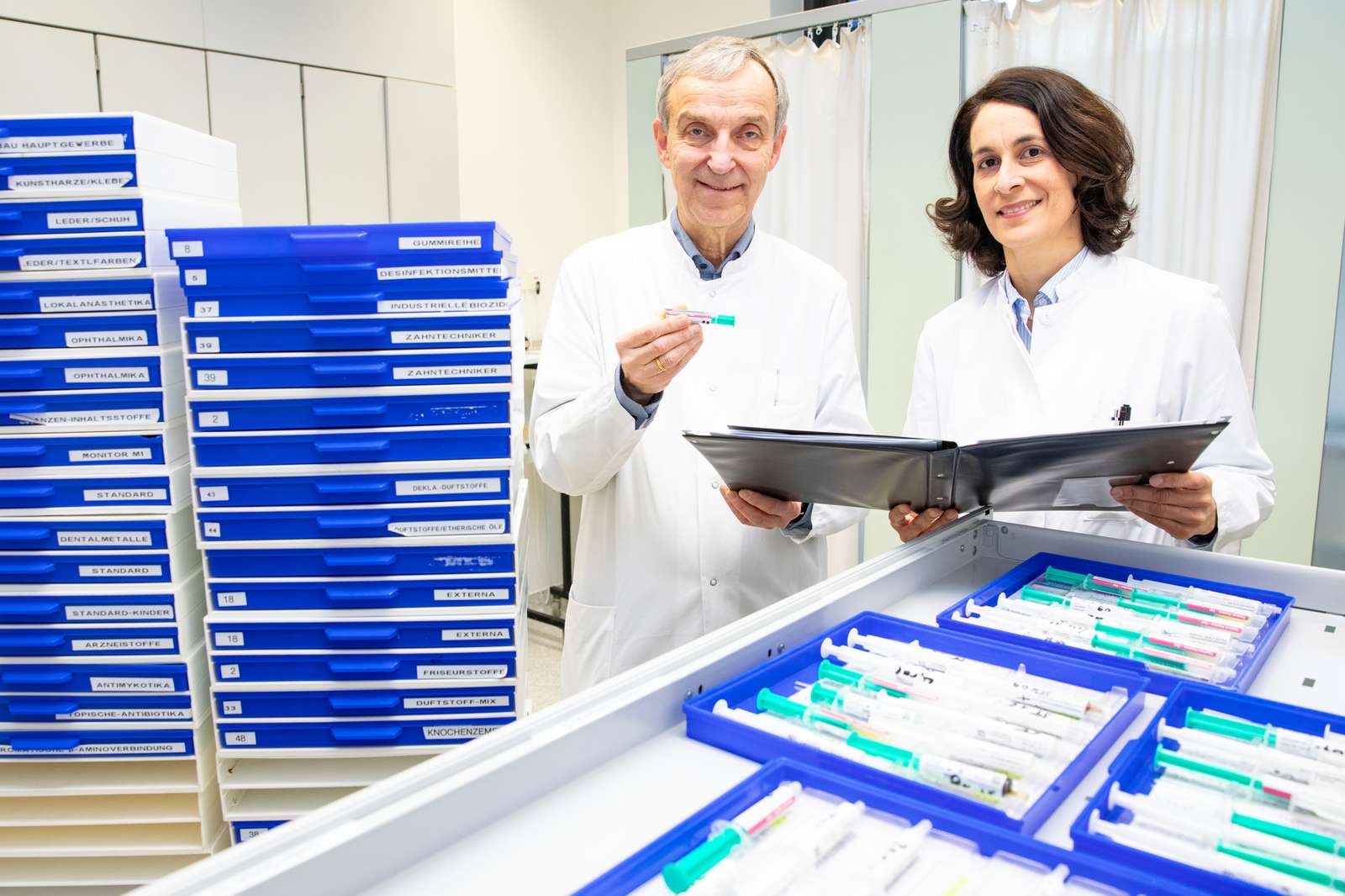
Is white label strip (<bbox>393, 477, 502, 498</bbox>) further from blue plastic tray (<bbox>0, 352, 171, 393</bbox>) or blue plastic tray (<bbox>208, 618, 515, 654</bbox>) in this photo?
blue plastic tray (<bbox>0, 352, 171, 393</bbox>)

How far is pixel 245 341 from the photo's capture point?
1642mm

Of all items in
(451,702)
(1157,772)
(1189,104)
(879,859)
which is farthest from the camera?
(1189,104)

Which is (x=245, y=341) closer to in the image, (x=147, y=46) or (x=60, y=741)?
(x=60, y=741)

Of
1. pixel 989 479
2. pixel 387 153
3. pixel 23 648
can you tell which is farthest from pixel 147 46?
pixel 989 479

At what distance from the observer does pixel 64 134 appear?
5.27 feet

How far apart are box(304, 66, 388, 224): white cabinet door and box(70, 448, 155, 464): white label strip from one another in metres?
1.53

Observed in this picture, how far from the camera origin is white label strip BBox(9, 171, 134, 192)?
161 centimetres

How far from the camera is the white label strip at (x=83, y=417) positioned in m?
1.69

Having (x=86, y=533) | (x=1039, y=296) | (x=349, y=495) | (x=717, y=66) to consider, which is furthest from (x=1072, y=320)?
(x=86, y=533)

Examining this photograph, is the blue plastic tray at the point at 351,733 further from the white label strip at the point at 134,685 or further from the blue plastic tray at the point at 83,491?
the blue plastic tray at the point at 83,491

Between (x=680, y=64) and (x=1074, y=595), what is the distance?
107cm

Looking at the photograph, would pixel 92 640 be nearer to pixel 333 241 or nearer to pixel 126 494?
pixel 126 494

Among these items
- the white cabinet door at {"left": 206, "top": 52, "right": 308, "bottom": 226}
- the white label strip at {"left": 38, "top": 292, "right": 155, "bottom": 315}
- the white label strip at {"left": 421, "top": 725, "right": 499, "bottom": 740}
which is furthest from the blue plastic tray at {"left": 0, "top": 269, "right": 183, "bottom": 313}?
the white cabinet door at {"left": 206, "top": 52, "right": 308, "bottom": 226}

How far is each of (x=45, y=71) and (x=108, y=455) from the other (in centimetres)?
136
